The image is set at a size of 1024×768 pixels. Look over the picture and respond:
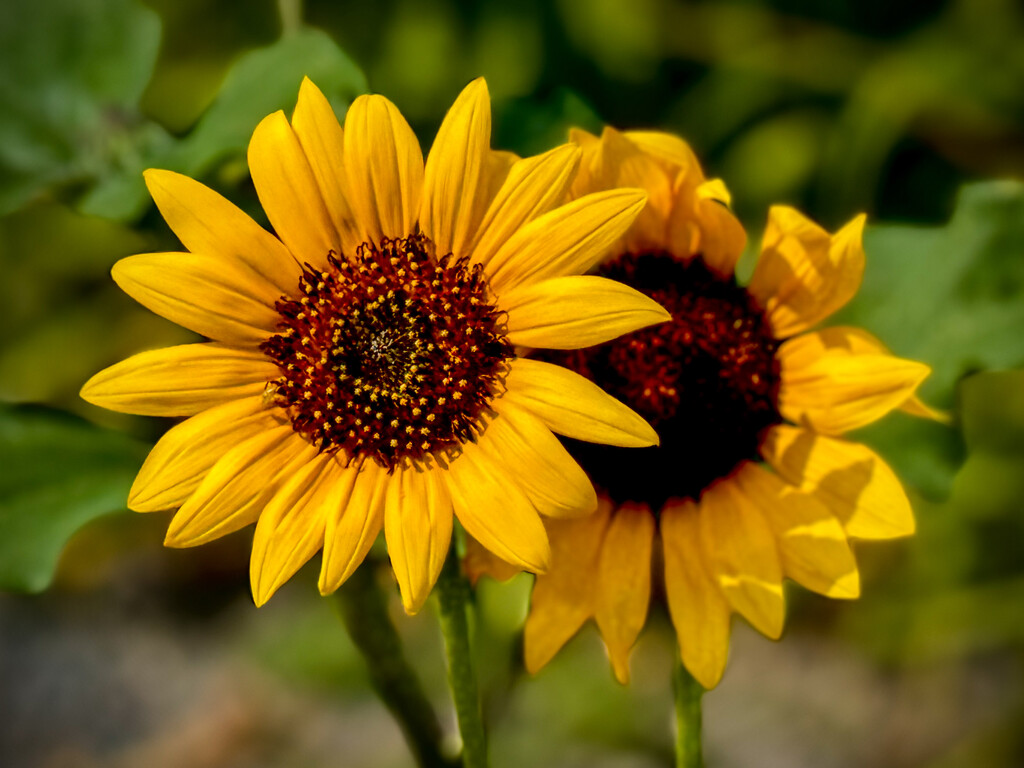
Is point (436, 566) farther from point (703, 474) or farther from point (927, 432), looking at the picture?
point (927, 432)

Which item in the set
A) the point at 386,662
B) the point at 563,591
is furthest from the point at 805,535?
the point at 386,662

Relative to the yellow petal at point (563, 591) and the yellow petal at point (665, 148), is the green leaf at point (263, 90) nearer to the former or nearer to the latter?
the yellow petal at point (665, 148)

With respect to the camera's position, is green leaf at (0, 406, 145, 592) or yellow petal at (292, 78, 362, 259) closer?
yellow petal at (292, 78, 362, 259)

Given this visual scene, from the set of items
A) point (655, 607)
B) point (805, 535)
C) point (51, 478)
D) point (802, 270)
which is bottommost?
point (655, 607)

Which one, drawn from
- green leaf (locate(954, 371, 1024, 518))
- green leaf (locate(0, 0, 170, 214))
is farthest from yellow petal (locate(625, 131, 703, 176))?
green leaf (locate(954, 371, 1024, 518))

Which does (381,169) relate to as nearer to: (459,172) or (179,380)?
(459,172)

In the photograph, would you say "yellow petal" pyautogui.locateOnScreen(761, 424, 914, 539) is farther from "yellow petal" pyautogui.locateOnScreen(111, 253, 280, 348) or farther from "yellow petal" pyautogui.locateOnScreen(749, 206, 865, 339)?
"yellow petal" pyautogui.locateOnScreen(111, 253, 280, 348)

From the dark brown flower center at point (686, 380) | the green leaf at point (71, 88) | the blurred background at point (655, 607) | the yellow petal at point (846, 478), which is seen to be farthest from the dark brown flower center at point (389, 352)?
the blurred background at point (655, 607)
